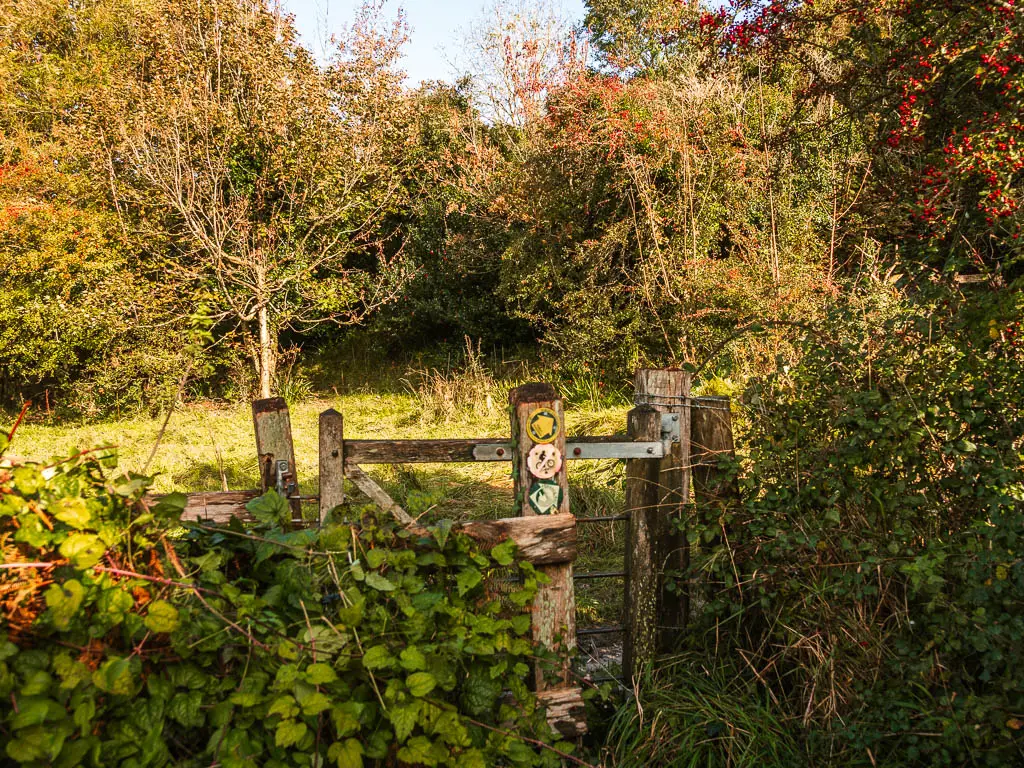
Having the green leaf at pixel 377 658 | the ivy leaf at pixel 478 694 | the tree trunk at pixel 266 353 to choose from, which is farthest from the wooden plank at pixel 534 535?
the tree trunk at pixel 266 353

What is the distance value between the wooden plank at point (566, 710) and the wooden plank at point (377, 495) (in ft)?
2.73

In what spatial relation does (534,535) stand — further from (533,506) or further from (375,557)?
(375,557)

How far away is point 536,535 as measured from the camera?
2531mm

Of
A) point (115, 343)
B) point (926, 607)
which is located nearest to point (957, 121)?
point (926, 607)

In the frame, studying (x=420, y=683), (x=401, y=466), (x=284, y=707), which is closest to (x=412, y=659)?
(x=420, y=683)

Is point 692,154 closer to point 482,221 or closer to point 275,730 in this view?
point 482,221

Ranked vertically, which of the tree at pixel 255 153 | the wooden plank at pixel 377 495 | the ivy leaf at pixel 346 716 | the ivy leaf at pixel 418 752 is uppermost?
the tree at pixel 255 153

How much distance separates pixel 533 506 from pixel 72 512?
146cm

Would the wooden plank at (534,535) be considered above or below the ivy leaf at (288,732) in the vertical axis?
above

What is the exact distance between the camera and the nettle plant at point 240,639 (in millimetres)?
1606

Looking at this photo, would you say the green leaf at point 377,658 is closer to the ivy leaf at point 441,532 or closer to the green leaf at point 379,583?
the green leaf at point 379,583

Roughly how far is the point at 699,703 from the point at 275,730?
63.6 inches

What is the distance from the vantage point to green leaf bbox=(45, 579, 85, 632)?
1.56 m

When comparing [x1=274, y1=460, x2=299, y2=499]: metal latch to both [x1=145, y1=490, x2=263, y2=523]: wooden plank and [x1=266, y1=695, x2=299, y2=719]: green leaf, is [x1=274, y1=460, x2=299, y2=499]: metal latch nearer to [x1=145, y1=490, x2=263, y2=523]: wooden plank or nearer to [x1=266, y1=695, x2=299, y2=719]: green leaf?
[x1=145, y1=490, x2=263, y2=523]: wooden plank
